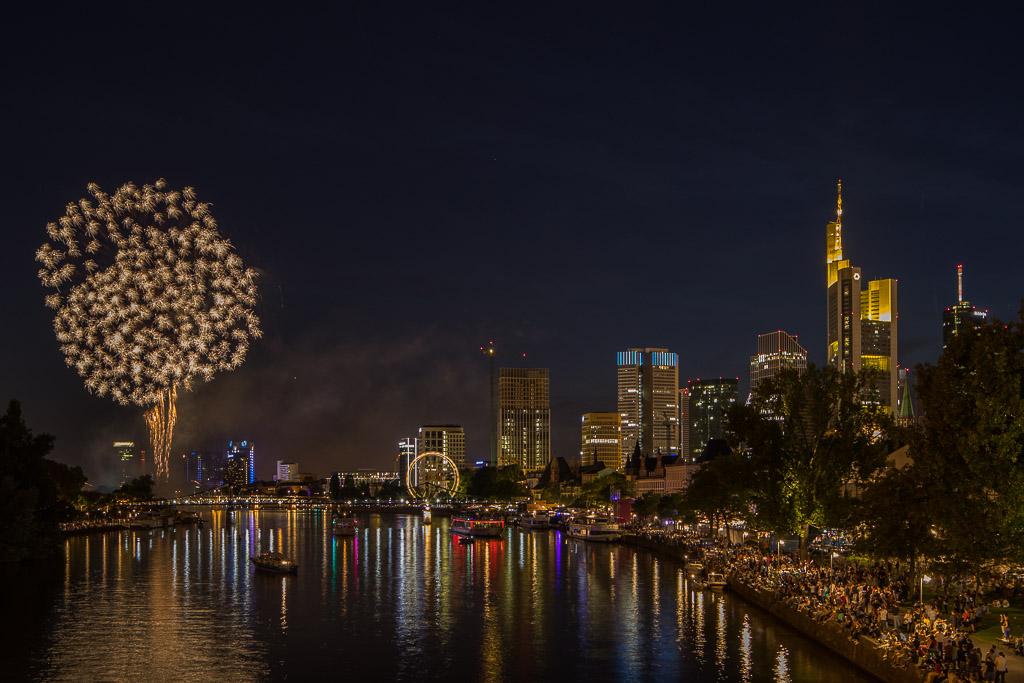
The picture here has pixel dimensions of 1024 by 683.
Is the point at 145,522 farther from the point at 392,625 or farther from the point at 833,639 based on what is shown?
the point at 833,639

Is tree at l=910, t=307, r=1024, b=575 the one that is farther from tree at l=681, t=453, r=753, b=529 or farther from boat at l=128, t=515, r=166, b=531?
boat at l=128, t=515, r=166, b=531

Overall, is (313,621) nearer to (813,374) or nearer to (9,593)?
(9,593)

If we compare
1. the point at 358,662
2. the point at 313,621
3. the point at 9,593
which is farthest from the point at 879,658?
the point at 9,593

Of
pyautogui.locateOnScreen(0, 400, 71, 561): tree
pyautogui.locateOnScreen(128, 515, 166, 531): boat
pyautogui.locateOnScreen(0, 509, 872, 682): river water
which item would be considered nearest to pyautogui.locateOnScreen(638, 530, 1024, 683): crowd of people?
pyautogui.locateOnScreen(0, 509, 872, 682): river water

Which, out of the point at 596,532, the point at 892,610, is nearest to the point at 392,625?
the point at 892,610

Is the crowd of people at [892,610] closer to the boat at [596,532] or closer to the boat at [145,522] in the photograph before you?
the boat at [596,532]

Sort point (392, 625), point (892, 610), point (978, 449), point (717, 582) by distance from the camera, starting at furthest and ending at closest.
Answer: point (717, 582) → point (392, 625) → point (892, 610) → point (978, 449)

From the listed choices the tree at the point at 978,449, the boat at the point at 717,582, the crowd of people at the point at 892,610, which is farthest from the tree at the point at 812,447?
the tree at the point at 978,449
